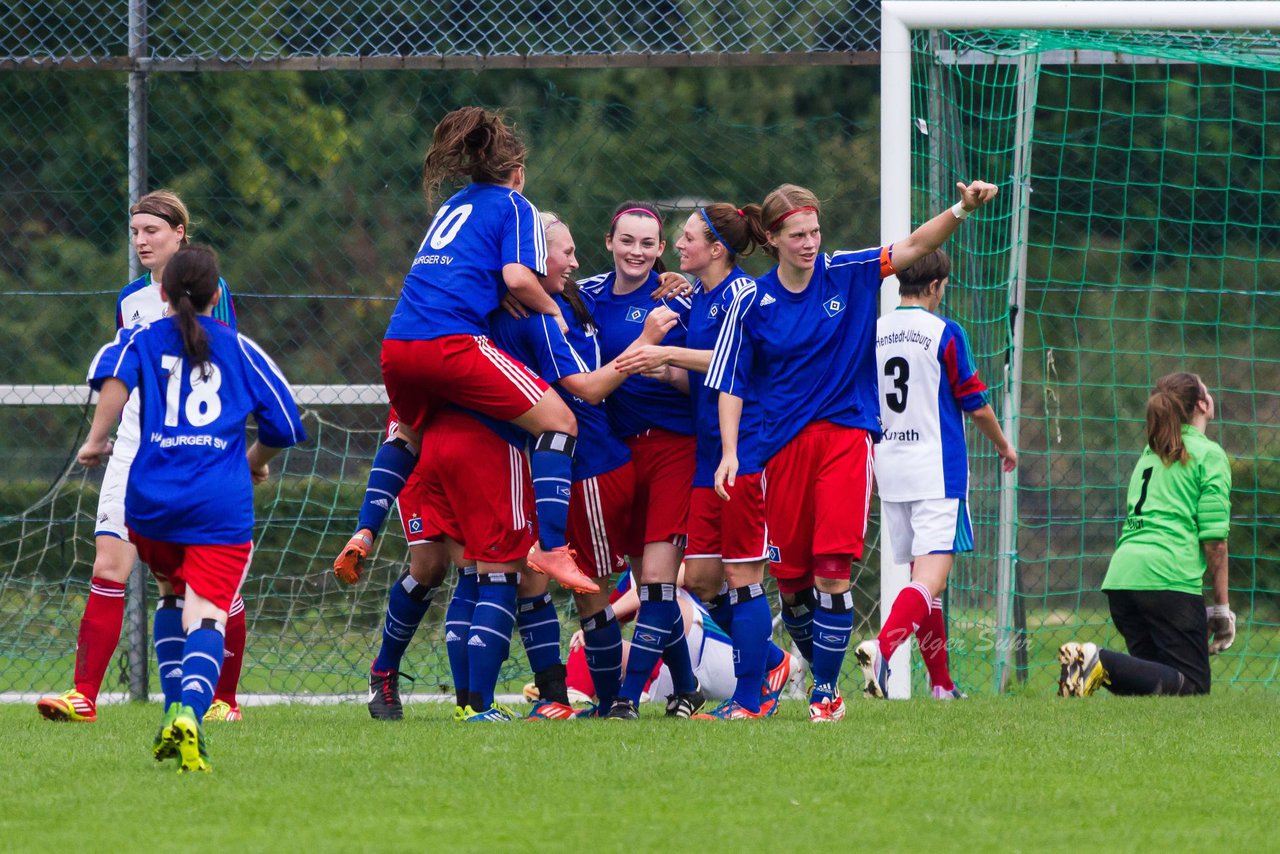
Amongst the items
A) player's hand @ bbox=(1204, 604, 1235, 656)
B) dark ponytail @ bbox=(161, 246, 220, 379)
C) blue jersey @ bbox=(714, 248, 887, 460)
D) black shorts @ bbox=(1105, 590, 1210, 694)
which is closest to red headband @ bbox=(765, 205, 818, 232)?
blue jersey @ bbox=(714, 248, 887, 460)

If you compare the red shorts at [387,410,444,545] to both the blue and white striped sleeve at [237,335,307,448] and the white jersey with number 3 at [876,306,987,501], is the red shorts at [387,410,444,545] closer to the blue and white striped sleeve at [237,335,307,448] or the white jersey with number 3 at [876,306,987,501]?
the blue and white striped sleeve at [237,335,307,448]

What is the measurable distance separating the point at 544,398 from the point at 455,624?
1.05m

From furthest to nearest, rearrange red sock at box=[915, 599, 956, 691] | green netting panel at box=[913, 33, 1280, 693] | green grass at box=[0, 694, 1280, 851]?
green netting panel at box=[913, 33, 1280, 693] → red sock at box=[915, 599, 956, 691] → green grass at box=[0, 694, 1280, 851]

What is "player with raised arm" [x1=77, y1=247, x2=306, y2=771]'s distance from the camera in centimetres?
443

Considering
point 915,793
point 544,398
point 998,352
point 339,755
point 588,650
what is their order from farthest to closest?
point 998,352, point 588,650, point 544,398, point 339,755, point 915,793

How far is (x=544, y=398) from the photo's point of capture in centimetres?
536

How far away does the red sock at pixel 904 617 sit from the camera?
21.1ft

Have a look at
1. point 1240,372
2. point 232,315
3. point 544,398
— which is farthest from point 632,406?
point 1240,372

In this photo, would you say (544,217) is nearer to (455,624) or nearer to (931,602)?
(455,624)

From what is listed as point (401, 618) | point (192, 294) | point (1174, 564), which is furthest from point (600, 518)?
point (1174, 564)

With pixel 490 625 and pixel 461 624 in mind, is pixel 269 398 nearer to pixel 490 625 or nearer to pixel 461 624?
pixel 490 625

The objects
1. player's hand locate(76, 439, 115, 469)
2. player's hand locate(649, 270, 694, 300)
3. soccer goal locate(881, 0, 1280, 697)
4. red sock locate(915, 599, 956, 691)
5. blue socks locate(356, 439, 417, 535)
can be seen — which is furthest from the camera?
soccer goal locate(881, 0, 1280, 697)

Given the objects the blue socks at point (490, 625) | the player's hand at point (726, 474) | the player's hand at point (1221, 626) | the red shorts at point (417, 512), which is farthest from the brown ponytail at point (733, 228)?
the player's hand at point (1221, 626)

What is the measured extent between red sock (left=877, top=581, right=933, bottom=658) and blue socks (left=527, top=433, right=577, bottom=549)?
1.67 m
